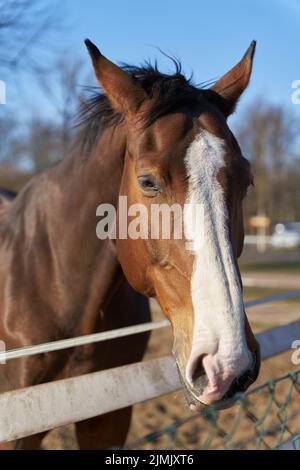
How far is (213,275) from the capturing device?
5.58 ft

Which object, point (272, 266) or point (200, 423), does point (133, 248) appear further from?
point (272, 266)

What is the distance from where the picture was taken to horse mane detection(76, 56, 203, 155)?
6.84 feet

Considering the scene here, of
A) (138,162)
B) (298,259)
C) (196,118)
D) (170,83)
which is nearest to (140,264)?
(138,162)

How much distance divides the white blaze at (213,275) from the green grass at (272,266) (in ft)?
52.1

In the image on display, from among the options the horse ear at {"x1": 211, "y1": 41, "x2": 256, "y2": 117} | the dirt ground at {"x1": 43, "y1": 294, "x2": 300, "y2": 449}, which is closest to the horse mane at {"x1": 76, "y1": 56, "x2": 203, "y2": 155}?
the horse ear at {"x1": 211, "y1": 41, "x2": 256, "y2": 117}

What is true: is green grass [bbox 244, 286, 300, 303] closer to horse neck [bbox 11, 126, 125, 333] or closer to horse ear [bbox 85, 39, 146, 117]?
horse neck [bbox 11, 126, 125, 333]

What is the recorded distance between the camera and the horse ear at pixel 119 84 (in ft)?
7.09

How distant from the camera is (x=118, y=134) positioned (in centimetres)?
240

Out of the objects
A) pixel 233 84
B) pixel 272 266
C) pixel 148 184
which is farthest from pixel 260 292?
pixel 148 184

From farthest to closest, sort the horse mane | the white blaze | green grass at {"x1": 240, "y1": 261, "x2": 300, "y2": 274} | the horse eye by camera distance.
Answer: green grass at {"x1": 240, "y1": 261, "x2": 300, "y2": 274}, the horse mane, the horse eye, the white blaze

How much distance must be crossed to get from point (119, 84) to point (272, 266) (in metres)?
17.3

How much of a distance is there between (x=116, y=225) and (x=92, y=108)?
67 cm

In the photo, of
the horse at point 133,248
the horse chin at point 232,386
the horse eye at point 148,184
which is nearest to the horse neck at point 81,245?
the horse at point 133,248

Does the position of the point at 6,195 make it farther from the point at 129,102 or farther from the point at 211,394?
the point at 211,394
